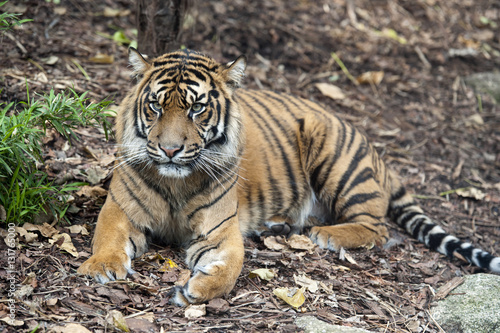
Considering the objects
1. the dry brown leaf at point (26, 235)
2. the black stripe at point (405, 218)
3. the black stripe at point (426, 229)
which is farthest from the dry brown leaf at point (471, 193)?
the dry brown leaf at point (26, 235)

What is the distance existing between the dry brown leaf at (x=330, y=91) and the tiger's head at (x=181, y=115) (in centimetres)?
325

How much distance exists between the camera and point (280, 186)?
15.4ft

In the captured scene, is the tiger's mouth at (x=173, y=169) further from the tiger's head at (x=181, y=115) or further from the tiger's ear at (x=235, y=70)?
the tiger's ear at (x=235, y=70)

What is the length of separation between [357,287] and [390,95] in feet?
13.5

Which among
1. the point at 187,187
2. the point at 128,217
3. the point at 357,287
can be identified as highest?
the point at 187,187

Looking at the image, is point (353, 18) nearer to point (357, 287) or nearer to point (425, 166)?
point (425, 166)

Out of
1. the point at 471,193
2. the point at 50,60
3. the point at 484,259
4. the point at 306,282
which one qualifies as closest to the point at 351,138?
the point at 484,259

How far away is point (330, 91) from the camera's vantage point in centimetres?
682

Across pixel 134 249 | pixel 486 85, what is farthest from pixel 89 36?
pixel 486 85

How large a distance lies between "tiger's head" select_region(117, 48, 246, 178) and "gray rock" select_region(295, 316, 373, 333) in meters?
1.14

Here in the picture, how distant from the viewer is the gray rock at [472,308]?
3553mm

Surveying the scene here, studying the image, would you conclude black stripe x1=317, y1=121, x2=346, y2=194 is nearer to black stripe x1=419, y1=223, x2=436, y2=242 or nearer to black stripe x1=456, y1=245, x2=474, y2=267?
black stripe x1=419, y1=223, x2=436, y2=242

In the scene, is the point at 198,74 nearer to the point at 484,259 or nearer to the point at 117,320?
Answer: the point at 117,320

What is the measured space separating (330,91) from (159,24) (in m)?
2.85
